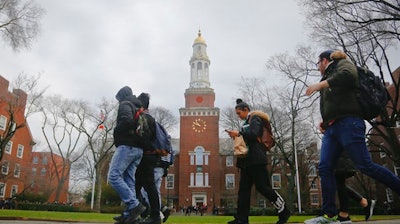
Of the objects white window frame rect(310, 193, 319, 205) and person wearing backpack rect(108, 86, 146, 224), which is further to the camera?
white window frame rect(310, 193, 319, 205)

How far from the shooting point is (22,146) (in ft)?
143

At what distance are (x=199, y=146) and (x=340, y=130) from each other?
151ft

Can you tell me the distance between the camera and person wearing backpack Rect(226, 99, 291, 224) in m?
4.92

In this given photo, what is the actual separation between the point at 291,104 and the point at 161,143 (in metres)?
23.9

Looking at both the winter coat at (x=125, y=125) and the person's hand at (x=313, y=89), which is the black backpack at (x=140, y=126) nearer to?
the winter coat at (x=125, y=125)

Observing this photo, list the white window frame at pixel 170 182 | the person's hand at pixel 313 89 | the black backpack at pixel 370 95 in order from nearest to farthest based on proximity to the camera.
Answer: the person's hand at pixel 313 89 < the black backpack at pixel 370 95 < the white window frame at pixel 170 182

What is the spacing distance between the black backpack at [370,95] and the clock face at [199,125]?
1786 inches

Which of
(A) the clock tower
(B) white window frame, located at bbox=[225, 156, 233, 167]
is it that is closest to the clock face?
(A) the clock tower

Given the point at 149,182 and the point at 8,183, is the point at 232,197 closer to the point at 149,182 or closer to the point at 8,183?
the point at 8,183

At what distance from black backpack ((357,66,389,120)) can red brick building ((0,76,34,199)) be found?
36441mm

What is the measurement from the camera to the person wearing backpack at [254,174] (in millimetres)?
4918

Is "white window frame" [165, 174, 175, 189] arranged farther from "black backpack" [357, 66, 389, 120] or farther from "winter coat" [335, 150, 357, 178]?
"black backpack" [357, 66, 389, 120]

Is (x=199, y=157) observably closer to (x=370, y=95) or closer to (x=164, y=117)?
(x=164, y=117)

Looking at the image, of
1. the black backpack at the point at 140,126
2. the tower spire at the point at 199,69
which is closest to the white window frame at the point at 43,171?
the tower spire at the point at 199,69
